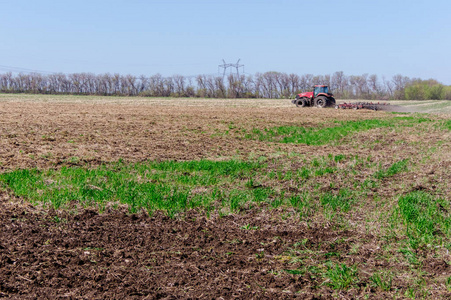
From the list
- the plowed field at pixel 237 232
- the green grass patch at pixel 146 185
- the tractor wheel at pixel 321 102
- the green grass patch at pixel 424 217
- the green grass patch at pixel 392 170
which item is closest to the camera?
the plowed field at pixel 237 232

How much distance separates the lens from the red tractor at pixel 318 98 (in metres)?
43.6

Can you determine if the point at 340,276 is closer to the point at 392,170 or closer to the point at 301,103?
the point at 392,170

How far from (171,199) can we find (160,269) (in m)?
2.88

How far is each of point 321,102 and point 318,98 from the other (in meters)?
0.60

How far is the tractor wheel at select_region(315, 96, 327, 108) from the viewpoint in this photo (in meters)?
43.0

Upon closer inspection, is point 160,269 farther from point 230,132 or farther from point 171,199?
point 230,132

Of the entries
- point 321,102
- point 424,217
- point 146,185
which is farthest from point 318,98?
point 424,217

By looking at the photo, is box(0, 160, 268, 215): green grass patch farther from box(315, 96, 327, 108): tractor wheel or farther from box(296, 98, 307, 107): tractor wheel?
box(296, 98, 307, 107): tractor wheel

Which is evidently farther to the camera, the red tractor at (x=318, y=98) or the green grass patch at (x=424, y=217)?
the red tractor at (x=318, y=98)

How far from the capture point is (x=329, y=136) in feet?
62.9

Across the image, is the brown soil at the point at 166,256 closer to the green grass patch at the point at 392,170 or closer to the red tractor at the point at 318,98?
the green grass patch at the point at 392,170

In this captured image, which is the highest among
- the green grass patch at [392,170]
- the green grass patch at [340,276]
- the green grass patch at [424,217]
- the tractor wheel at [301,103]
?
the tractor wheel at [301,103]

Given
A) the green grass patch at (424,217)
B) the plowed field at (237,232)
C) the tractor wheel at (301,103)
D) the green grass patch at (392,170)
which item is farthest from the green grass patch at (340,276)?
the tractor wheel at (301,103)

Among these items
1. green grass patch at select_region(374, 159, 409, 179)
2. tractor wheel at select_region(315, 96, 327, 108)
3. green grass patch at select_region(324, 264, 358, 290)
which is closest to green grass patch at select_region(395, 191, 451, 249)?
green grass patch at select_region(324, 264, 358, 290)
